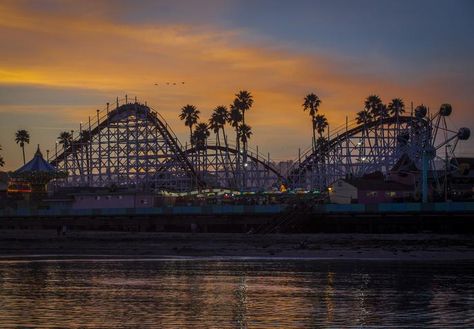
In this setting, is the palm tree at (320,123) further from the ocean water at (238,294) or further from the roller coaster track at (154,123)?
the ocean water at (238,294)

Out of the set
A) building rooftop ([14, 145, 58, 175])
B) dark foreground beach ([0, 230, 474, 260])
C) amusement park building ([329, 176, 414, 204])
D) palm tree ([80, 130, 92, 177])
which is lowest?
dark foreground beach ([0, 230, 474, 260])

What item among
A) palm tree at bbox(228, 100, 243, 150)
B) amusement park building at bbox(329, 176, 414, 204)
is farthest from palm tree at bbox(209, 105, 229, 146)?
amusement park building at bbox(329, 176, 414, 204)

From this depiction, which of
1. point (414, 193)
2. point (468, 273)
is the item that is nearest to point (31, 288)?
point (468, 273)

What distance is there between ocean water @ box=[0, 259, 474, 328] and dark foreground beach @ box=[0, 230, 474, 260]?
5.09m

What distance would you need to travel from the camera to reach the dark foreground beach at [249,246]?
49594mm

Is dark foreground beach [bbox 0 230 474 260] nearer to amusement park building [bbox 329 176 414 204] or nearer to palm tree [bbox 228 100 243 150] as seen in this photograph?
amusement park building [bbox 329 176 414 204]

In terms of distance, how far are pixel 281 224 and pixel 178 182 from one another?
3716 cm

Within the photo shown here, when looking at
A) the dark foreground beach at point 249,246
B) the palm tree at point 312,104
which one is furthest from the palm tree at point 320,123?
the dark foreground beach at point 249,246

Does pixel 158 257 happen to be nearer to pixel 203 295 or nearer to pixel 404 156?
pixel 203 295

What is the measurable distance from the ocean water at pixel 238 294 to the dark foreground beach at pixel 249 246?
509 centimetres

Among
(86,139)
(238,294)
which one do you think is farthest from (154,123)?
(238,294)

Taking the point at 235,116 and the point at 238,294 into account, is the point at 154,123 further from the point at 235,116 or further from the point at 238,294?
the point at 238,294

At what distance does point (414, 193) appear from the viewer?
249ft

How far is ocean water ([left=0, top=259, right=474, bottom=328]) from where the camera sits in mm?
25594
